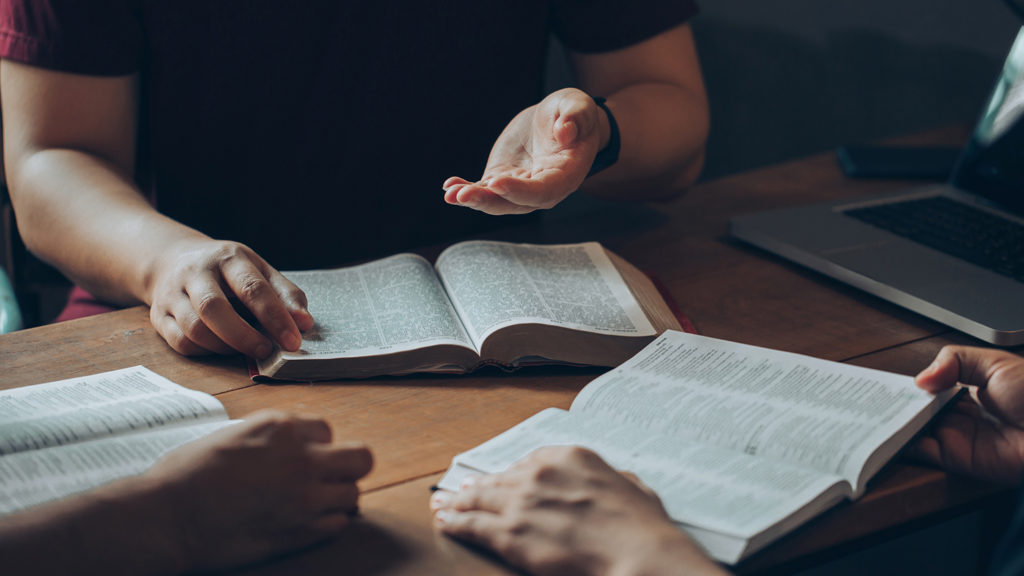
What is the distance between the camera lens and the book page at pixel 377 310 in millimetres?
823

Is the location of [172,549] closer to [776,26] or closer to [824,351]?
[824,351]

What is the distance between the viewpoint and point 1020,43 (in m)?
1.22

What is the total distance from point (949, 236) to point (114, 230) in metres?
0.97

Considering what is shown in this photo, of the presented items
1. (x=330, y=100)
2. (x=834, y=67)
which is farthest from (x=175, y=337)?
(x=834, y=67)

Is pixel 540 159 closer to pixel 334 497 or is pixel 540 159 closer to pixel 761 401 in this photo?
pixel 761 401

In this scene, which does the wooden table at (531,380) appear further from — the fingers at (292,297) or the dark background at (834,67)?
the dark background at (834,67)

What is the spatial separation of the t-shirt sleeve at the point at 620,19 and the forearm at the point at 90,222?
25.7 inches

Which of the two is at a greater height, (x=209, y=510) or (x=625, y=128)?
(x=625, y=128)

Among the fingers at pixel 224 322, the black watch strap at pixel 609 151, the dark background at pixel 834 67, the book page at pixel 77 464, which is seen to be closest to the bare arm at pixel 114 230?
the fingers at pixel 224 322

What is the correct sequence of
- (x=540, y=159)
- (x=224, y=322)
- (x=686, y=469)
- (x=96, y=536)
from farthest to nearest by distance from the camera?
(x=540, y=159) → (x=224, y=322) → (x=686, y=469) → (x=96, y=536)

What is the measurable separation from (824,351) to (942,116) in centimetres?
148

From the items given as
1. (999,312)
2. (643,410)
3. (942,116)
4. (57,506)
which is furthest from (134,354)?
(942,116)

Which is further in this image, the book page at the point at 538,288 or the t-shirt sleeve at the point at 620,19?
the t-shirt sleeve at the point at 620,19

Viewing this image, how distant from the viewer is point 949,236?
3.53ft
